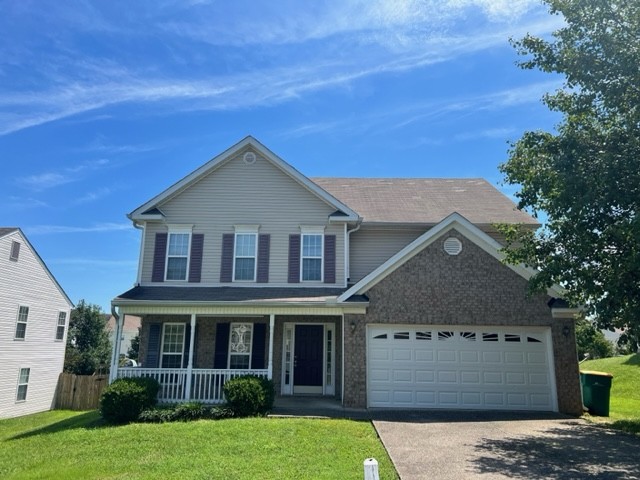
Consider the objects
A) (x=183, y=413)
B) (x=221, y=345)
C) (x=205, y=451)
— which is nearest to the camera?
(x=205, y=451)

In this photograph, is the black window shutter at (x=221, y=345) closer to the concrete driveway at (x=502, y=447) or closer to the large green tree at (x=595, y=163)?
the concrete driveway at (x=502, y=447)

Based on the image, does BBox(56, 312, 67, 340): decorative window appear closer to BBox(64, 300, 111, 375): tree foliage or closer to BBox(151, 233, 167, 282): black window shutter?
BBox(64, 300, 111, 375): tree foliage

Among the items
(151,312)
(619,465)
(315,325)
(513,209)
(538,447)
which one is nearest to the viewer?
(619,465)

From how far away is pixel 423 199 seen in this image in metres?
18.5

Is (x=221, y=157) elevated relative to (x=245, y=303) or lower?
elevated

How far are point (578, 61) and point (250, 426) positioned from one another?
11.0 meters

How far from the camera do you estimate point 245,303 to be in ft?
45.1

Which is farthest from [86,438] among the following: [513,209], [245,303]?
[513,209]

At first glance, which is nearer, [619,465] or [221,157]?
[619,465]

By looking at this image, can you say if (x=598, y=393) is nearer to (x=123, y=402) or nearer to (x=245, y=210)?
(x=245, y=210)

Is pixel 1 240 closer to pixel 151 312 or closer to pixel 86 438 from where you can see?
pixel 151 312

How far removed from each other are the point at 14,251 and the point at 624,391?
2938cm

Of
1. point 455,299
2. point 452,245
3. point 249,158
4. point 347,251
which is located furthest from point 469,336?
point 249,158

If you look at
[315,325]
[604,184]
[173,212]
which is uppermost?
[173,212]
